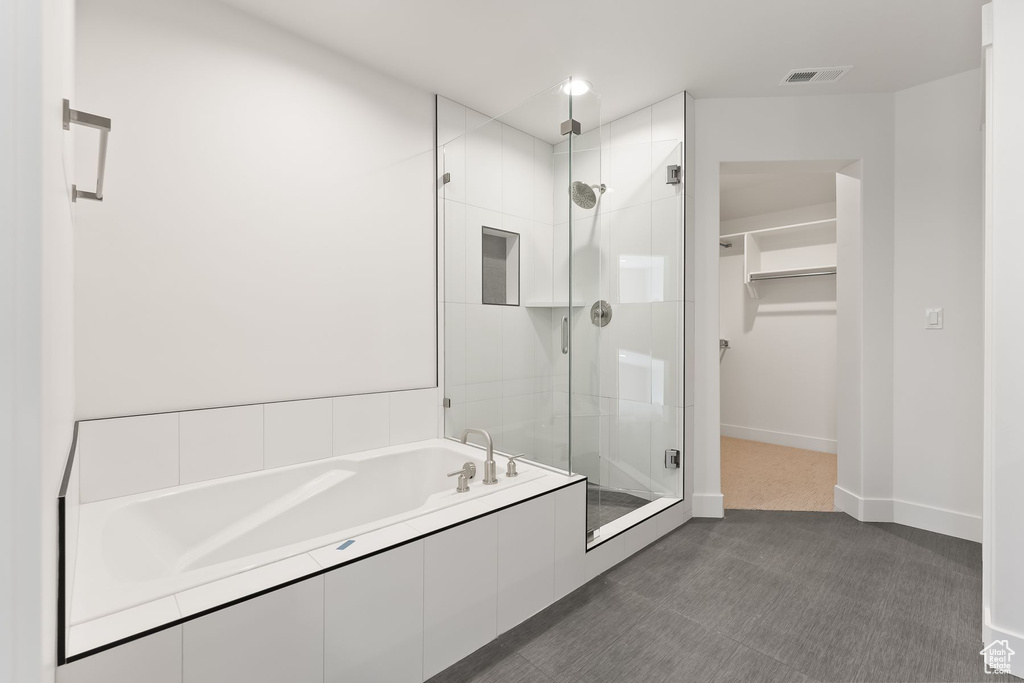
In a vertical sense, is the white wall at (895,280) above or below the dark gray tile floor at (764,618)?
above

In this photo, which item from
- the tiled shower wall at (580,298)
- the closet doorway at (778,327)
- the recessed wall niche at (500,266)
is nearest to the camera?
the tiled shower wall at (580,298)

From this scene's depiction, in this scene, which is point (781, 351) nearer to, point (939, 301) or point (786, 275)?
point (786, 275)

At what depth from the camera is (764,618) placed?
181 cm

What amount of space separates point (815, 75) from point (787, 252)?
2.45 m

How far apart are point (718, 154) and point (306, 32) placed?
233 cm

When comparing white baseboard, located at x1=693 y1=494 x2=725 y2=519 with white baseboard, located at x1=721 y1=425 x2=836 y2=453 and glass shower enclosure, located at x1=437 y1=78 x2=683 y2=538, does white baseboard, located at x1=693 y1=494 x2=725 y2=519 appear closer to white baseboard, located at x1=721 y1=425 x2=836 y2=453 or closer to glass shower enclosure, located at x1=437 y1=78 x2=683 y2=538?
glass shower enclosure, located at x1=437 y1=78 x2=683 y2=538

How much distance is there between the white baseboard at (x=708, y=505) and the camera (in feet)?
9.20

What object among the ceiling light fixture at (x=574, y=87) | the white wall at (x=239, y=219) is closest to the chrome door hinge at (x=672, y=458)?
the white wall at (x=239, y=219)

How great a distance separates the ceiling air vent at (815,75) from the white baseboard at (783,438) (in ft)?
10.4

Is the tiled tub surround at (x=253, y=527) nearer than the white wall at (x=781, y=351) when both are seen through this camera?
Yes

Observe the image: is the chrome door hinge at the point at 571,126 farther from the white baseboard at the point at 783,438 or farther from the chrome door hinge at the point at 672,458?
the white baseboard at the point at 783,438

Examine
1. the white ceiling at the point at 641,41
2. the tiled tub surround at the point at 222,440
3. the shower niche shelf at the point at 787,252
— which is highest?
the white ceiling at the point at 641,41

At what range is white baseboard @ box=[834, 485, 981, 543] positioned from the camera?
97.1 inches

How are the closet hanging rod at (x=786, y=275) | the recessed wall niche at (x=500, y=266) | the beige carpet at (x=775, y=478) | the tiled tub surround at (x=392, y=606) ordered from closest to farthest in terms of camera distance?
the tiled tub surround at (x=392, y=606), the recessed wall niche at (x=500, y=266), the beige carpet at (x=775, y=478), the closet hanging rod at (x=786, y=275)
